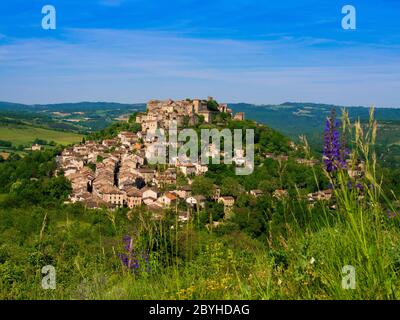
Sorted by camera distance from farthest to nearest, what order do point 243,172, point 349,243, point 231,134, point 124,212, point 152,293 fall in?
point 231,134 → point 243,172 → point 124,212 → point 152,293 → point 349,243

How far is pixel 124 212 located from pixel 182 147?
14.5 meters

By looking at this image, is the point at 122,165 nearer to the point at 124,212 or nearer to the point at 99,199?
the point at 99,199

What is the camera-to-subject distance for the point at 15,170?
4241 cm

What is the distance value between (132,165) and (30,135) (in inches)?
1540

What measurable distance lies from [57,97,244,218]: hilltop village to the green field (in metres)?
20.4

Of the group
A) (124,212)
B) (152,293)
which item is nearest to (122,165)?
(124,212)

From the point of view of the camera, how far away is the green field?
70.5 metres

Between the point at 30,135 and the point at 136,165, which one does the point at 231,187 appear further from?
the point at 30,135

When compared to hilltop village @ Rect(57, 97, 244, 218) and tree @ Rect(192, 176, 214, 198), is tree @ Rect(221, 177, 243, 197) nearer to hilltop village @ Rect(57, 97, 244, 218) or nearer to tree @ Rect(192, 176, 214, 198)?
hilltop village @ Rect(57, 97, 244, 218)

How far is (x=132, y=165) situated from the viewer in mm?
42750

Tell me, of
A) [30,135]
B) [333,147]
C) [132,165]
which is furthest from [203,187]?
[30,135]

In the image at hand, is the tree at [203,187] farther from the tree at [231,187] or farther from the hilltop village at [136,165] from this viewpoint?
the tree at [231,187]

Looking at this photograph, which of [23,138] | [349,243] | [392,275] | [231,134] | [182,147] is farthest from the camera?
[23,138]
